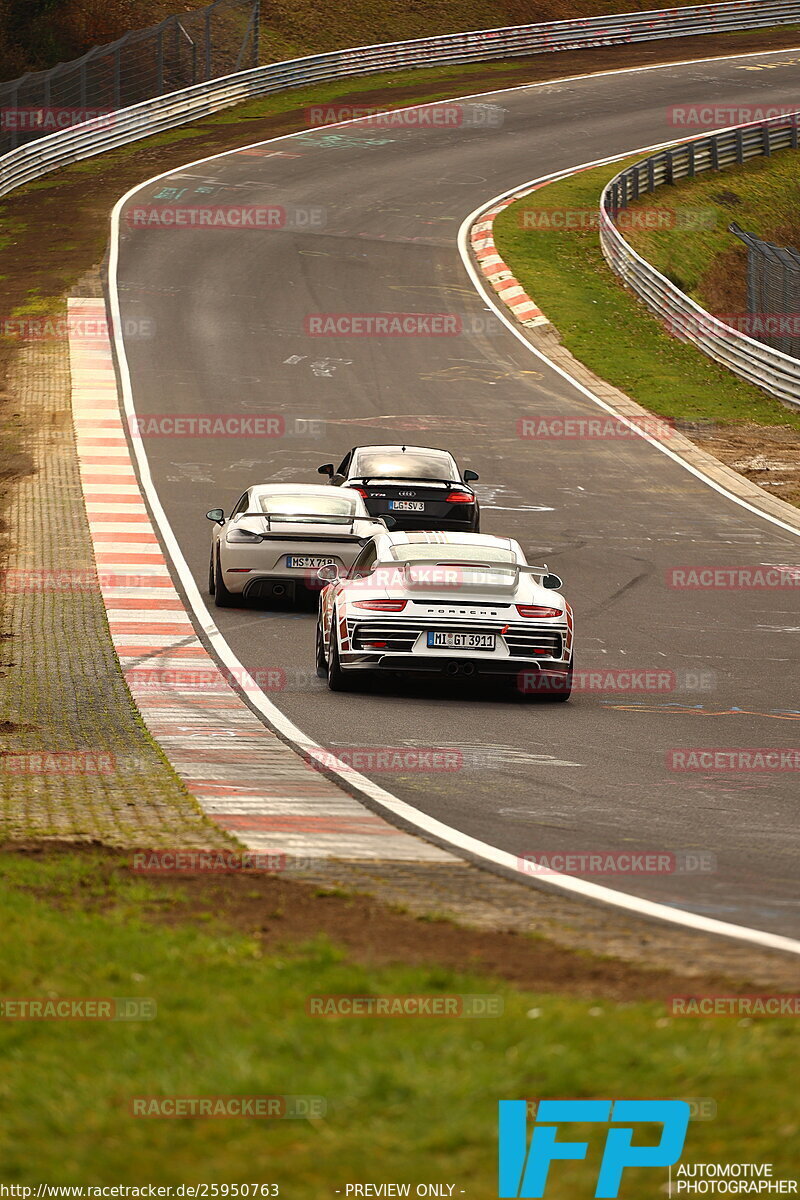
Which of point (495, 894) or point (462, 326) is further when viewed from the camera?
point (462, 326)

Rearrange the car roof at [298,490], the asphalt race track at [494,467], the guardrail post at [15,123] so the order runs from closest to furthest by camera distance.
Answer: the asphalt race track at [494,467] → the car roof at [298,490] → the guardrail post at [15,123]

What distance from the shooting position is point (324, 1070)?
4.61 metres

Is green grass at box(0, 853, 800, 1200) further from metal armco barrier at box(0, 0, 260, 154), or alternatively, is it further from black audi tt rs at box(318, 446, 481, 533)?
metal armco barrier at box(0, 0, 260, 154)

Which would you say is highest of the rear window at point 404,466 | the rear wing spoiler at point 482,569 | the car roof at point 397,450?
the car roof at point 397,450

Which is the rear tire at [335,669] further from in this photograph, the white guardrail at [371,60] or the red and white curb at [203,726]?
the white guardrail at [371,60]

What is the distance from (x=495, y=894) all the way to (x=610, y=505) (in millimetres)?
18592

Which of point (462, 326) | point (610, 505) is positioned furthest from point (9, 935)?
point (462, 326)

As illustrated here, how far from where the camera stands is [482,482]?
87.1 feet

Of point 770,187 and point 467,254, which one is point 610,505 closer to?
point 467,254

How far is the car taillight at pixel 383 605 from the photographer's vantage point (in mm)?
13820

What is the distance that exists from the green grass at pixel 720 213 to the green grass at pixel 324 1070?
134 feet

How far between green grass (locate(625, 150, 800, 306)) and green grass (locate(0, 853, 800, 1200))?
40.9m

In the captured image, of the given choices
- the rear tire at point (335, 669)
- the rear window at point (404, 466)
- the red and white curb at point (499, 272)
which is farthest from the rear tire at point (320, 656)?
the red and white curb at point (499, 272)

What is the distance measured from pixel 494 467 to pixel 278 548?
10409 millimetres
